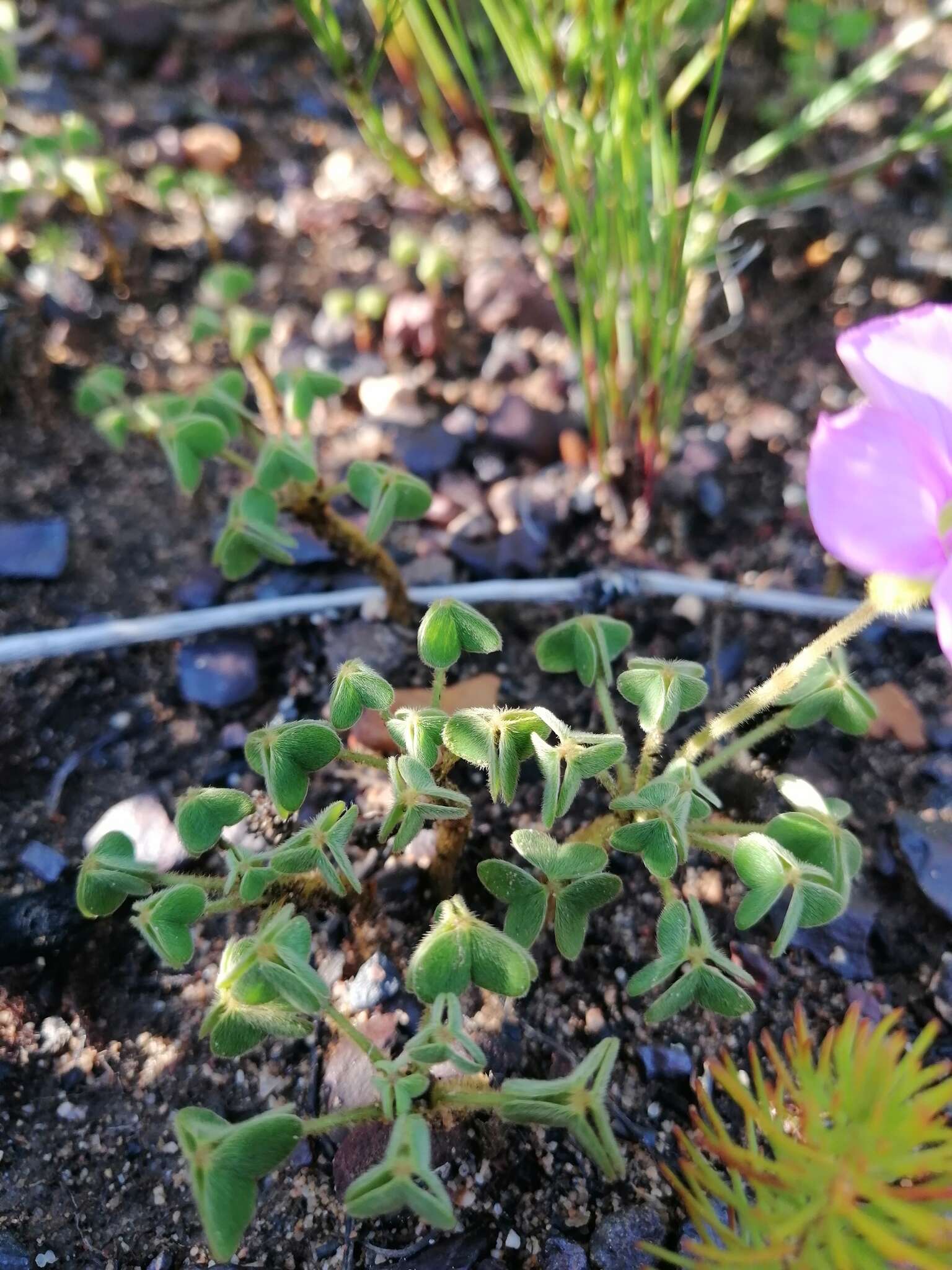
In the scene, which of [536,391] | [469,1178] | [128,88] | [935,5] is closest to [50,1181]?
[469,1178]

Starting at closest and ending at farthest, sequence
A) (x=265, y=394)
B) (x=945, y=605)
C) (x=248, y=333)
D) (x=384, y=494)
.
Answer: (x=945, y=605) < (x=384, y=494) < (x=248, y=333) < (x=265, y=394)

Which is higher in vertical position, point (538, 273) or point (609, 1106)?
point (538, 273)

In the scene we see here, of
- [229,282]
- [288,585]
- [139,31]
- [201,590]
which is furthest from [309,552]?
[139,31]

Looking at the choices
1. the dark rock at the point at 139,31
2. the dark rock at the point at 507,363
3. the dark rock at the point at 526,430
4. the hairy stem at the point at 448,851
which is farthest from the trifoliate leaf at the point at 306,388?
the dark rock at the point at 139,31

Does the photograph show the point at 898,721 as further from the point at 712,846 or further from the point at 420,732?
the point at 420,732

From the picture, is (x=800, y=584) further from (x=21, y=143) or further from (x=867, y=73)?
(x=21, y=143)

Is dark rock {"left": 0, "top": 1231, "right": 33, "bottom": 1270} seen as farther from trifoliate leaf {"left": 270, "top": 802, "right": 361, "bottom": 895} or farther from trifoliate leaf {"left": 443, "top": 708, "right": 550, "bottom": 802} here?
trifoliate leaf {"left": 443, "top": 708, "right": 550, "bottom": 802}

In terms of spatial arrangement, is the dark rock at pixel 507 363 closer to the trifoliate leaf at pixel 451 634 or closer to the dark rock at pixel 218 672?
the dark rock at pixel 218 672
